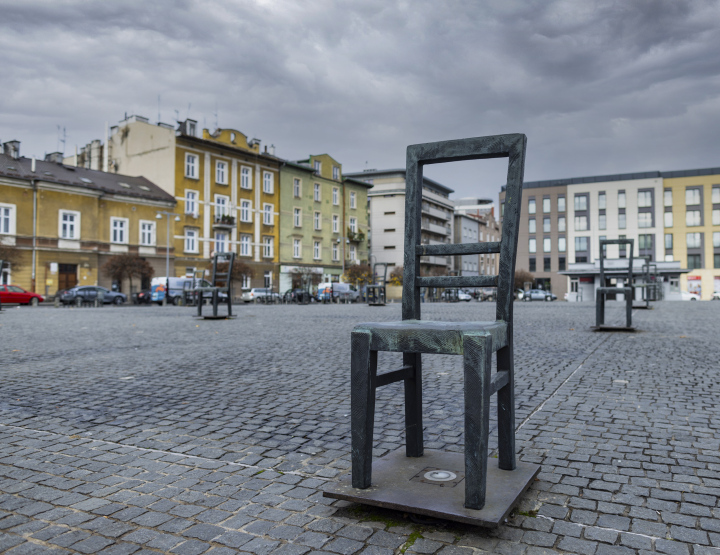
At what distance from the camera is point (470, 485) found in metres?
2.35

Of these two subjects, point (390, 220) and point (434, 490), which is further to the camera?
point (390, 220)

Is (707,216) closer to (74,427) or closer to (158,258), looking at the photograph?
(158,258)

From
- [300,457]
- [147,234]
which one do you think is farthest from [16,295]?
[300,457]

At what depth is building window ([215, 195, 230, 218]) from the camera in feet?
169

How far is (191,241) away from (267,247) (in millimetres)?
9027

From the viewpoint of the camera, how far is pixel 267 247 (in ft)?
185

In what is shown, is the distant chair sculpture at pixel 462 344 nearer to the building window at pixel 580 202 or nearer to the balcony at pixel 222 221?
the balcony at pixel 222 221

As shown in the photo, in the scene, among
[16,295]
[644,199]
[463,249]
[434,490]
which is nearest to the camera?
[434,490]

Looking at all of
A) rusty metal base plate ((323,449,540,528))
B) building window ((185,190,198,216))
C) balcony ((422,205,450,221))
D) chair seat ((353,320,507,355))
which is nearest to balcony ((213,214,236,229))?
building window ((185,190,198,216))

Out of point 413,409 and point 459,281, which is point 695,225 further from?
point 413,409

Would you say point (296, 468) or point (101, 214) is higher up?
point (101, 214)

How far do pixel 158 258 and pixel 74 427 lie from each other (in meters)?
44.3

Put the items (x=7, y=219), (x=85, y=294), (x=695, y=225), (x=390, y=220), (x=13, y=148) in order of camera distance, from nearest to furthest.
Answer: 1. (x=85, y=294)
2. (x=7, y=219)
3. (x=13, y=148)
4. (x=390, y=220)
5. (x=695, y=225)

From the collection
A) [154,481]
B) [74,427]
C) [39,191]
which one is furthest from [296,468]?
[39,191]
